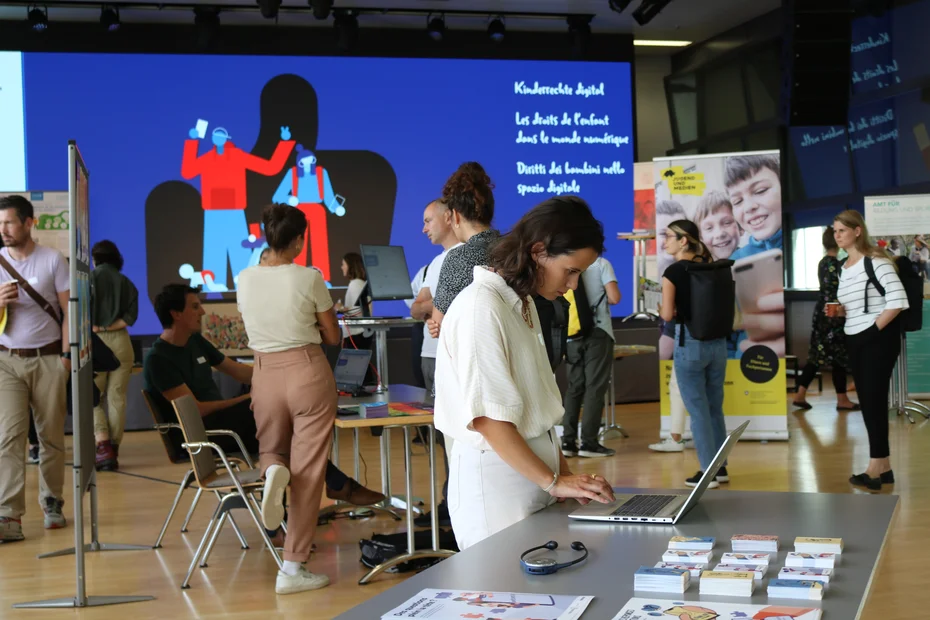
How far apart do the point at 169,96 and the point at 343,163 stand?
74.7 inches

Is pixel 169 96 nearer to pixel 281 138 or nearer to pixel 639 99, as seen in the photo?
pixel 281 138

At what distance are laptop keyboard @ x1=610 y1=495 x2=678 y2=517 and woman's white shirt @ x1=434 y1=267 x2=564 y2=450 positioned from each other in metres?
0.23

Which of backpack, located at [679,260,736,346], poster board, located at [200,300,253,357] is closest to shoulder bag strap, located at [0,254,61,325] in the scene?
poster board, located at [200,300,253,357]

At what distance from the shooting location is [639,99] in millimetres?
13555

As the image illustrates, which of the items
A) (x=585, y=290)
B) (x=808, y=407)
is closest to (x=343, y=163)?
(x=585, y=290)

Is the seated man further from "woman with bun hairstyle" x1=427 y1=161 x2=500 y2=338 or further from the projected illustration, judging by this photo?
the projected illustration

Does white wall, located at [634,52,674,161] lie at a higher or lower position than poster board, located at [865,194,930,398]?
higher

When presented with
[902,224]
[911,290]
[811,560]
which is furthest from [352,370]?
[902,224]

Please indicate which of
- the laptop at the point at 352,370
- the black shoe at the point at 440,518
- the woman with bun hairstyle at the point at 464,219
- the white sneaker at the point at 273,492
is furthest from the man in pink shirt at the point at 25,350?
the woman with bun hairstyle at the point at 464,219

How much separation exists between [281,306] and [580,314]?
330 centimetres

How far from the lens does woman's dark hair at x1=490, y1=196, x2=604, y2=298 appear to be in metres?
1.98

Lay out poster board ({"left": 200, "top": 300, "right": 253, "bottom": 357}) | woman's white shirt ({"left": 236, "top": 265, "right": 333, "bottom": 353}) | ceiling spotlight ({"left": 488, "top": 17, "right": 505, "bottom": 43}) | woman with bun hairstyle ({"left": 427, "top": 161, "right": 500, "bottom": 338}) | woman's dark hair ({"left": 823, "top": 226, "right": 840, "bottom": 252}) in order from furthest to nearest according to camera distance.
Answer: ceiling spotlight ({"left": 488, "top": 17, "right": 505, "bottom": 43}), woman's dark hair ({"left": 823, "top": 226, "right": 840, "bottom": 252}), poster board ({"left": 200, "top": 300, "right": 253, "bottom": 357}), woman's white shirt ({"left": 236, "top": 265, "right": 333, "bottom": 353}), woman with bun hairstyle ({"left": 427, "top": 161, "right": 500, "bottom": 338})

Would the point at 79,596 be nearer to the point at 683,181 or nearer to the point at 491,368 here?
the point at 491,368

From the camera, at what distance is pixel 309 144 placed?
10469mm
